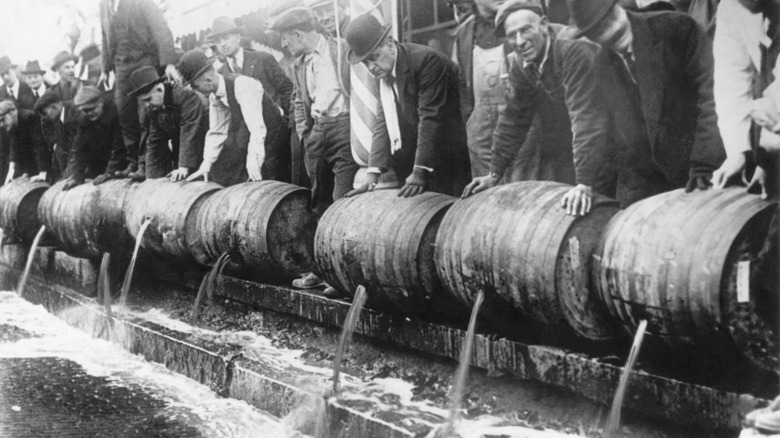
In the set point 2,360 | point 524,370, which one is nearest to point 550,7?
point 524,370

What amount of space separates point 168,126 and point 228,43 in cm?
147

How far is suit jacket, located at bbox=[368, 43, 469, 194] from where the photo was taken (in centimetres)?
583

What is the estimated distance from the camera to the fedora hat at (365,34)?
18.9 ft

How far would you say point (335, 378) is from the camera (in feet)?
17.4

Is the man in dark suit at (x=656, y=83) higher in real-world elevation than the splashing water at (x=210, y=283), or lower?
higher

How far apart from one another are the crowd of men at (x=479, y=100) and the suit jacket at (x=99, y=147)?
40 centimetres

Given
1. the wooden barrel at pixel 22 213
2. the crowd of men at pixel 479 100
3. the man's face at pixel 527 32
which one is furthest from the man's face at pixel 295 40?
the wooden barrel at pixel 22 213

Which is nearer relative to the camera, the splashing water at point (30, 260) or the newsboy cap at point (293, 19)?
the newsboy cap at point (293, 19)

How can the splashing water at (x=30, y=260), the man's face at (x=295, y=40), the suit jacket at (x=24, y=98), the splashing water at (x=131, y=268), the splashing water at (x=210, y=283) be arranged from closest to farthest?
the man's face at (x=295, y=40), the splashing water at (x=210, y=283), the splashing water at (x=131, y=268), the splashing water at (x=30, y=260), the suit jacket at (x=24, y=98)

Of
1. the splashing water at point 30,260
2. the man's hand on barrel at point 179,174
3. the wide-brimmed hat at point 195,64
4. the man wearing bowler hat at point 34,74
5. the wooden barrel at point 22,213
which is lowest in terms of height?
the splashing water at point 30,260

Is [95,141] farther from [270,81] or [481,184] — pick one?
[481,184]

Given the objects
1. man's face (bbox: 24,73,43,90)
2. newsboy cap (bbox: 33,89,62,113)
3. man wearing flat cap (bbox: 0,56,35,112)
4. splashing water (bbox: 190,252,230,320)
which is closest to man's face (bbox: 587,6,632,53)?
splashing water (bbox: 190,252,230,320)

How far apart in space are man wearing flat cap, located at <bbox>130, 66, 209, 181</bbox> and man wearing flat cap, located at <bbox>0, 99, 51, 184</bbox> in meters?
4.43

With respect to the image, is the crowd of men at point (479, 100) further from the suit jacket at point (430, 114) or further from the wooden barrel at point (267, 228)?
the wooden barrel at point (267, 228)
